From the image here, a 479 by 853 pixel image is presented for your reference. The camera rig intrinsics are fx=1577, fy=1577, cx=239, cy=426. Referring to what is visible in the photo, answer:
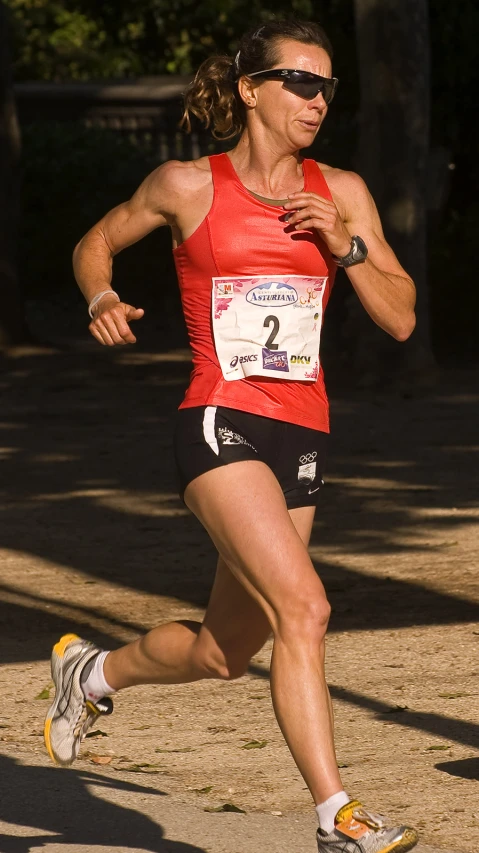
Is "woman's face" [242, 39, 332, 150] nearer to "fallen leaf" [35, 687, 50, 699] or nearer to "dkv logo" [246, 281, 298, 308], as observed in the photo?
"dkv logo" [246, 281, 298, 308]

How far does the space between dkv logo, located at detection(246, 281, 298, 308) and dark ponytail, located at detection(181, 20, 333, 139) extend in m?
0.56

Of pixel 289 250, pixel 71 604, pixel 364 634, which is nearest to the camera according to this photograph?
pixel 289 250

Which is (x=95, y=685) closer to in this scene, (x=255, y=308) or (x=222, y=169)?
(x=255, y=308)

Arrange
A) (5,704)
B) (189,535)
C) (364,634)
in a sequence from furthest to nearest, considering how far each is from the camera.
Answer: (189,535)
(364,634)
(5,704)

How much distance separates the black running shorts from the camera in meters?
4.22

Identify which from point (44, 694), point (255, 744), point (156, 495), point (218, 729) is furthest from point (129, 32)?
point (255, 744)

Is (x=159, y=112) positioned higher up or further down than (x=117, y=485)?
higher up

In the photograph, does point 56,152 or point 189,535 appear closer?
point 189,535

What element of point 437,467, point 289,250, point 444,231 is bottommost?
point 437,467

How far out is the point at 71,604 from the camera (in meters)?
7.64

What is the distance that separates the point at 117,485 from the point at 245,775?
5555mm

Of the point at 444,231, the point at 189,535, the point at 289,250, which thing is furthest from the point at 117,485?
the point at 444,231

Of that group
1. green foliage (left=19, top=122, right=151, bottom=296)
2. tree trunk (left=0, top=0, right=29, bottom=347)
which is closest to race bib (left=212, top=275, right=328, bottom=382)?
tree trunk (left=0, top=0, right=29, bottom=347)

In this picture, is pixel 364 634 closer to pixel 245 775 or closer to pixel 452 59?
pixel 245 775
